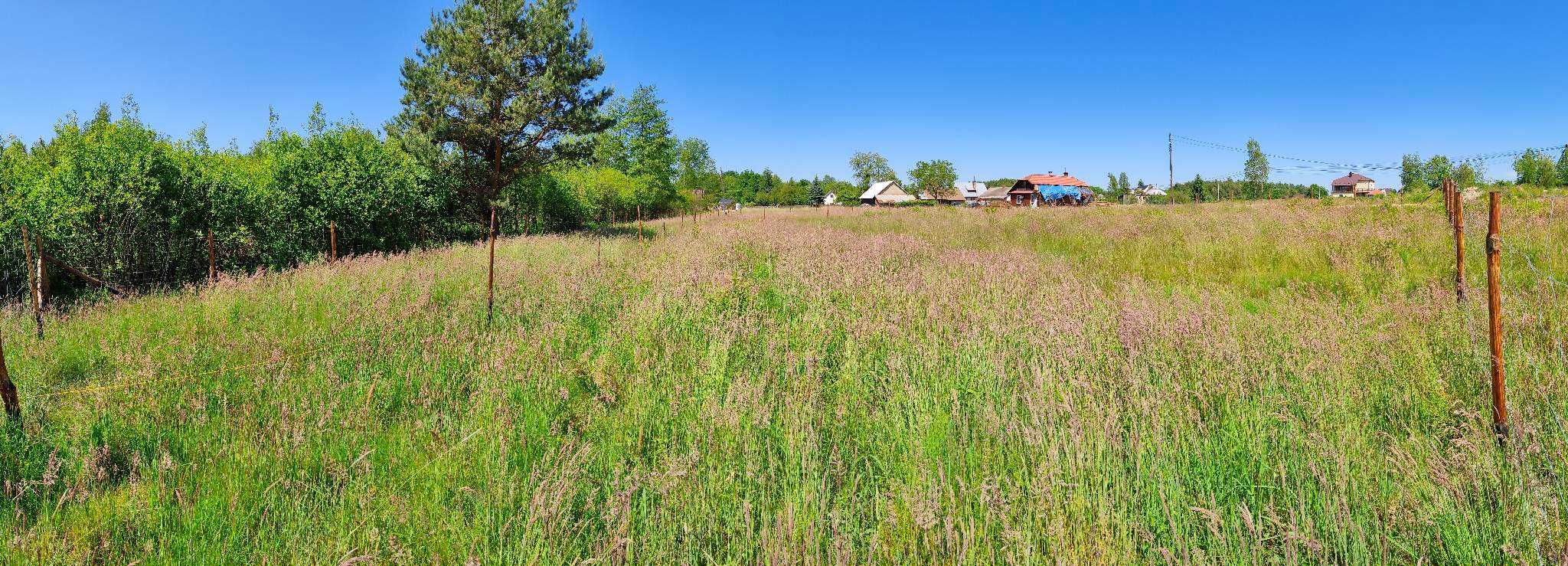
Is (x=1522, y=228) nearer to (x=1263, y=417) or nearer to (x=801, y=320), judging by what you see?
(x=1263, y=417)

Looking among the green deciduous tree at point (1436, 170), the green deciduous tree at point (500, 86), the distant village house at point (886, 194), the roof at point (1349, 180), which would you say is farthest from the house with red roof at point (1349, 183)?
the green deciduous tree at point (500, 86)

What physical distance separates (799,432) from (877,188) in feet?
324

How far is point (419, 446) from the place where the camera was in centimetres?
309

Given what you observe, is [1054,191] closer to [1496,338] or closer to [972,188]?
[972,188]

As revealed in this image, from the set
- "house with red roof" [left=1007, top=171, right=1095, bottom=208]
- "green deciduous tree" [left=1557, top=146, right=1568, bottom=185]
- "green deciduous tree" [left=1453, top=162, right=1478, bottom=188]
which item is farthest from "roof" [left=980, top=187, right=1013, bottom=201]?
"green deciduous tree" [left=1557, top=146, right=1568, bottom=185]

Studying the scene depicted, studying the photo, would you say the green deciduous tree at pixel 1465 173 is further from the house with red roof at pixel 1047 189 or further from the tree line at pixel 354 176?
the tree line at pixel 354 176

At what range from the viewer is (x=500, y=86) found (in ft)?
60.0

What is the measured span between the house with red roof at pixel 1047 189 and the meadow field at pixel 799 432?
7530cm

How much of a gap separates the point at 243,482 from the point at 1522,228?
15930 millimetres

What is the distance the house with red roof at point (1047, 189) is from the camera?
7569 cm

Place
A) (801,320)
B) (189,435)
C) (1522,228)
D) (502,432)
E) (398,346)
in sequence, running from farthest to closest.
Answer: (1522,228) < (801,320) < (398,346) < (189,435) < (502,432)

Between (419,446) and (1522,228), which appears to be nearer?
(419,446)

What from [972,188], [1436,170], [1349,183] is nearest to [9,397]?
[1436,170]

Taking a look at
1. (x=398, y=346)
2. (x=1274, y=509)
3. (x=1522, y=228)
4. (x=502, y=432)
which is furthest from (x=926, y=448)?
(x=1522, y=228)
